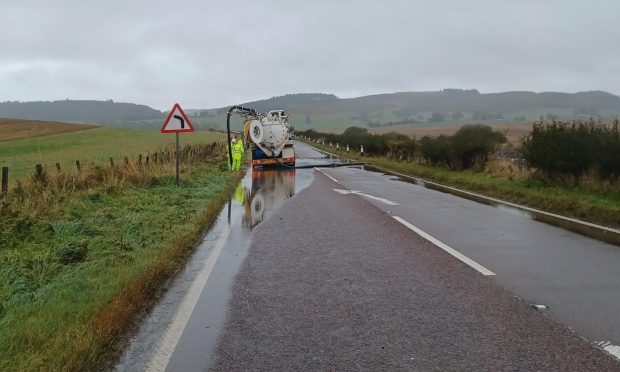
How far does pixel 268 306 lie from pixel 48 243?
4520 millimetres

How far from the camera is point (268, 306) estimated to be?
5.01 m

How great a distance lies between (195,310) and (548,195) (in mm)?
10529

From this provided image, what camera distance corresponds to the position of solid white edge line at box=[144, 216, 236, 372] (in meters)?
3.74

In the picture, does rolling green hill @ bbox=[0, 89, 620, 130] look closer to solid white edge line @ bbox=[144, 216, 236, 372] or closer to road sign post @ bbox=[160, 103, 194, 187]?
road sign post @ bbox=[160, 103, 194, 187]

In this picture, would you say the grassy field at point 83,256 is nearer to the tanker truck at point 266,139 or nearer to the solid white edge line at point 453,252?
the solid white edge line at point 453,252

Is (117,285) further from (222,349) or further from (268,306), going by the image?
(222,349)

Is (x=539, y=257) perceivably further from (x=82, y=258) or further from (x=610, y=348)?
(x=82, y=258)

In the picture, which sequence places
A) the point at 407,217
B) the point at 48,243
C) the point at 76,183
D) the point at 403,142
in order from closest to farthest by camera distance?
the point at 48,243 < the point at 407,217 < the point at 76,183 < the point at 403,142

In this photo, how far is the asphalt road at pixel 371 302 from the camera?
12.5ft

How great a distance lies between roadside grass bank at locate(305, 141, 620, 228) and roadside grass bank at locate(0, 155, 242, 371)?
295 inches

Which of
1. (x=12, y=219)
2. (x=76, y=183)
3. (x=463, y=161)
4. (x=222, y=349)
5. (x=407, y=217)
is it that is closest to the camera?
(x=222, y=349)

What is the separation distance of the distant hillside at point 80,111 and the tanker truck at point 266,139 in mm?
153511

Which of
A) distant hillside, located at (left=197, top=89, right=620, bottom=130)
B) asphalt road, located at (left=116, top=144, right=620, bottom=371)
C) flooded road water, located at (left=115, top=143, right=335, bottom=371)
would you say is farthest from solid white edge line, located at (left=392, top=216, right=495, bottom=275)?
distant hillside, located at (left=197, top=89, right=620, bottom=130)

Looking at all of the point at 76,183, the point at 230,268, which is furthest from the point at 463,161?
the point at 230,268
